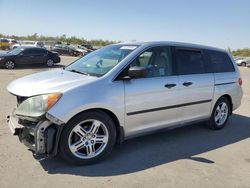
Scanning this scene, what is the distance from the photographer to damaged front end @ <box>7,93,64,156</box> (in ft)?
11.8

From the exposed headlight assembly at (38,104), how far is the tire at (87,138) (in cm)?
37

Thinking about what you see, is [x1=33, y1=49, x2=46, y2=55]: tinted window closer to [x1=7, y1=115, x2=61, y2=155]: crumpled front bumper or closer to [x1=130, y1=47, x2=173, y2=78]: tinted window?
[x1=130, y1=47, x2=173, y2=78]: tinted window

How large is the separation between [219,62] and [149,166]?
3.05 meters

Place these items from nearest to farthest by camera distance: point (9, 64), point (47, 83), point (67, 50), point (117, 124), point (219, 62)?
point (47, 83)
point (117, 124)
point (219, 62)
point (9, 64)
point (67, 50)

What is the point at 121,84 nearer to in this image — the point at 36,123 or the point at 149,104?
the point at 149,104

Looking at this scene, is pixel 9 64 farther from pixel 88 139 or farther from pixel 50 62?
pixel 88 139

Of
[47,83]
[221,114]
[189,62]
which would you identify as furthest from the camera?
[221,114]

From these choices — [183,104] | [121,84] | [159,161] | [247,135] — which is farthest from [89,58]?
[247,135]

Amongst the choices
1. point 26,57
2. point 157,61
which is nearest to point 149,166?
point 157,61

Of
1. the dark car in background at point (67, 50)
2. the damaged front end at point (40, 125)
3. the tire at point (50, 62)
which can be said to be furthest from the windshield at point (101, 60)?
the dark car in background at point (67, 50)

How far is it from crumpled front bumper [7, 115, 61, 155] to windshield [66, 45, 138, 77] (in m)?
1.06

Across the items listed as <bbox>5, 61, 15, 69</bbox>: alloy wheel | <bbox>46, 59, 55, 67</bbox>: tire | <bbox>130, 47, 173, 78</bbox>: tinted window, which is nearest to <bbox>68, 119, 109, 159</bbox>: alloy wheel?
<bbox>130, 47, 173, 78</bbox>: tinted window

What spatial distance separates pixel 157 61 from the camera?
4766 millimetres

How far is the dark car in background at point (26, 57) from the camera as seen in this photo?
1784cm
